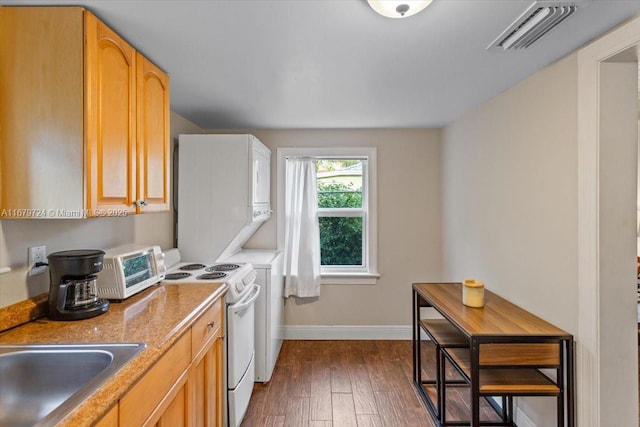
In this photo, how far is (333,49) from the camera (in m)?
1.59

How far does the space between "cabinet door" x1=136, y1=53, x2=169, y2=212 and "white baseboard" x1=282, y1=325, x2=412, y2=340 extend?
6.85 feet

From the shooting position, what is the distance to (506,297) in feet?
7.06

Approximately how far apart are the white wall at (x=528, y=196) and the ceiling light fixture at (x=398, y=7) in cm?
101

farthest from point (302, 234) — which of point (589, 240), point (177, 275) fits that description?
point (589, 240)

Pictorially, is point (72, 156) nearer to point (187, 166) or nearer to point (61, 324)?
point (61, 324)

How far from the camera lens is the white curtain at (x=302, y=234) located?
3.29 m

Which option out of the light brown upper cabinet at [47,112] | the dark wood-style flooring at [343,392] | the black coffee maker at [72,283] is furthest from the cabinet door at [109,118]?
the dark wood-style flooring at [343,392]

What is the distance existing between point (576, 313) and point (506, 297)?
1.89 feet

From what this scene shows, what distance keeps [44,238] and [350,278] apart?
8.44 ft

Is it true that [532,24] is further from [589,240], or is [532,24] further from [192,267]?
[192,267]

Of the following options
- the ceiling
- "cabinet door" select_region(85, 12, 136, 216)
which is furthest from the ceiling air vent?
"cabinet door" select_region(85, 12, 136, 216)

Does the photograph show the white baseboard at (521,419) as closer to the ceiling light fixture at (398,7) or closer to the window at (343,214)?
the window at (343,214)

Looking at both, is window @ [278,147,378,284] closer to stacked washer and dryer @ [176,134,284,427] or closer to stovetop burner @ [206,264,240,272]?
stacked washer and dryer @ [176,134,284,427]

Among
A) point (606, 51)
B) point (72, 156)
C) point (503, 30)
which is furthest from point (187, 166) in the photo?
point (606, 51)
